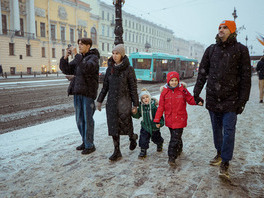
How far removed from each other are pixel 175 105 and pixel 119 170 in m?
1.23

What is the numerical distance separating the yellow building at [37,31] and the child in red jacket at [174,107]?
119ft

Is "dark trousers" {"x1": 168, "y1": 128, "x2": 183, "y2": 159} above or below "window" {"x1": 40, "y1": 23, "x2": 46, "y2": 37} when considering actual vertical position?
below

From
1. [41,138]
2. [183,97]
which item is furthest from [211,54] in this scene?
[41,138]

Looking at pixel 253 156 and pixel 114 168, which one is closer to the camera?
pixel 114 168

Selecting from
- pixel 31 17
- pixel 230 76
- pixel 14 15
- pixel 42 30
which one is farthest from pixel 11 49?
pixel 230 76

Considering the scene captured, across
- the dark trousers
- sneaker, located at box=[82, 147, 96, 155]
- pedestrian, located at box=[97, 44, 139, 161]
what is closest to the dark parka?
the dark trousers

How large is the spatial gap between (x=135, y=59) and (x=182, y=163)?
59.6 feet

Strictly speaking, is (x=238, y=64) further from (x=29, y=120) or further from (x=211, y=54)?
(x=29, y=120)

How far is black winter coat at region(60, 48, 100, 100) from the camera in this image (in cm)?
370

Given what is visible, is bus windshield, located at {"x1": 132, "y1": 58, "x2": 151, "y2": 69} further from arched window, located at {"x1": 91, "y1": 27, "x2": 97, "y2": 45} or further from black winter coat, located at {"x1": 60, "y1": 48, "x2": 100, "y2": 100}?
arched window, located at {"x1": 91, "y1": 27, "x2": 97, "y2": 45}

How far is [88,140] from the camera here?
12.9 feet

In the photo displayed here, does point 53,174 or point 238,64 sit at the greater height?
point 238,64

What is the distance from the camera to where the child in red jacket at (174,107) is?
11.2 feet

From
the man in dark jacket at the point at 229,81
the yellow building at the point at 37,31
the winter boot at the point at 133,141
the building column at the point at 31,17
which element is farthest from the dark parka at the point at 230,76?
the building column at the point at 31,17
